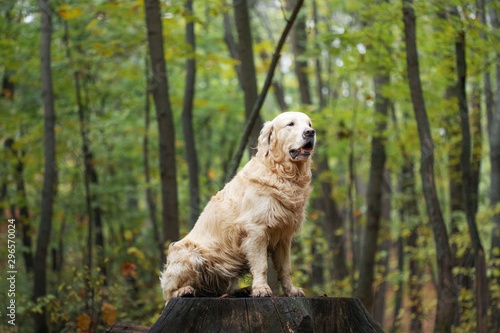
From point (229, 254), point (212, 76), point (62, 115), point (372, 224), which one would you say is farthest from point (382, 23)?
point (212, 76)

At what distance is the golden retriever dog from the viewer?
553 centimetres

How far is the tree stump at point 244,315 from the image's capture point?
5.06 meters

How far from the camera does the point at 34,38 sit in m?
14.5

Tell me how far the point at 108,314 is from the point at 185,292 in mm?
4333

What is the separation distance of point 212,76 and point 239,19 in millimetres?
12108

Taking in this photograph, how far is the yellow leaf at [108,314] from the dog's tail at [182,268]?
4041 millimetres

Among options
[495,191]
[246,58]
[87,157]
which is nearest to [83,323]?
[246,58]

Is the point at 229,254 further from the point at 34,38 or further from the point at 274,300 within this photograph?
the point at 34,38

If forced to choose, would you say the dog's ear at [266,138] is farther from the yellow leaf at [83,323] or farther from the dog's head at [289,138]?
the yellow leaf at [83,323]

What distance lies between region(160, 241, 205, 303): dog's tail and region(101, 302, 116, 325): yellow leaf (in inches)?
159

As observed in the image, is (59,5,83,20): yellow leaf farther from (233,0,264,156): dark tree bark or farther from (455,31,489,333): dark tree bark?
(455,31,489,333): dark tree bark

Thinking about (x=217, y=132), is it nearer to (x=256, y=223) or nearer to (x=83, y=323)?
(x=83, y=323)

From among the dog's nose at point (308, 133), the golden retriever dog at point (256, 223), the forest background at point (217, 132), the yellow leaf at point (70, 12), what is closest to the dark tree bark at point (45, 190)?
the forest background at point (217, 132)

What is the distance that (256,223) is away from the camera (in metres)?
5.52
